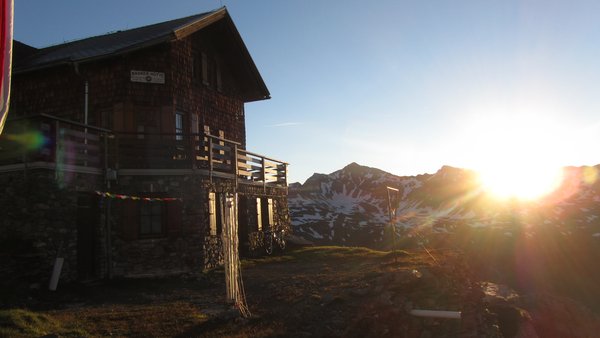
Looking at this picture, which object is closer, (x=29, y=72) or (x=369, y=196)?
(x=29, y=72)

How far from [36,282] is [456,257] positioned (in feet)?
46.1

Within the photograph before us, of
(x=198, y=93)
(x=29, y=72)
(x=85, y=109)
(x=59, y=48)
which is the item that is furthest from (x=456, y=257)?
(x=59, y=48)

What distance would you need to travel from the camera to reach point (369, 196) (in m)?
118

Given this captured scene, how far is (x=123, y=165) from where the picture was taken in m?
16.2

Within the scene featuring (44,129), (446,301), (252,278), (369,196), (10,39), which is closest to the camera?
(10,39)

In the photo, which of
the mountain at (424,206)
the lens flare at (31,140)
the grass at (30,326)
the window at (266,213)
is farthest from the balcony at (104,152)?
the mountain at (424,206)

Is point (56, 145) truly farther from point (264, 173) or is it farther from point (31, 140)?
point (264, 173)

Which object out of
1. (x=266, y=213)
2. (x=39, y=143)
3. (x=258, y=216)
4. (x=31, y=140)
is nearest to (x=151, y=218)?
(x=39, y=143)

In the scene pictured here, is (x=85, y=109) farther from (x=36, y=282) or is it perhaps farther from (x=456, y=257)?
(x=456, y=257)

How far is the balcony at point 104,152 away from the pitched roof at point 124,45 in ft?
11.0

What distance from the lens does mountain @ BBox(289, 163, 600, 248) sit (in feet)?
306

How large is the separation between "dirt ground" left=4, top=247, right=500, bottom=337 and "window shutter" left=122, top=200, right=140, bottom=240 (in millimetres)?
1462

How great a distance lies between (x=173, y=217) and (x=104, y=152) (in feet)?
10.1

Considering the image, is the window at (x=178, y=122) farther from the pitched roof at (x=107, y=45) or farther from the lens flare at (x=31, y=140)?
the lens flare at (x=31, y=140)
